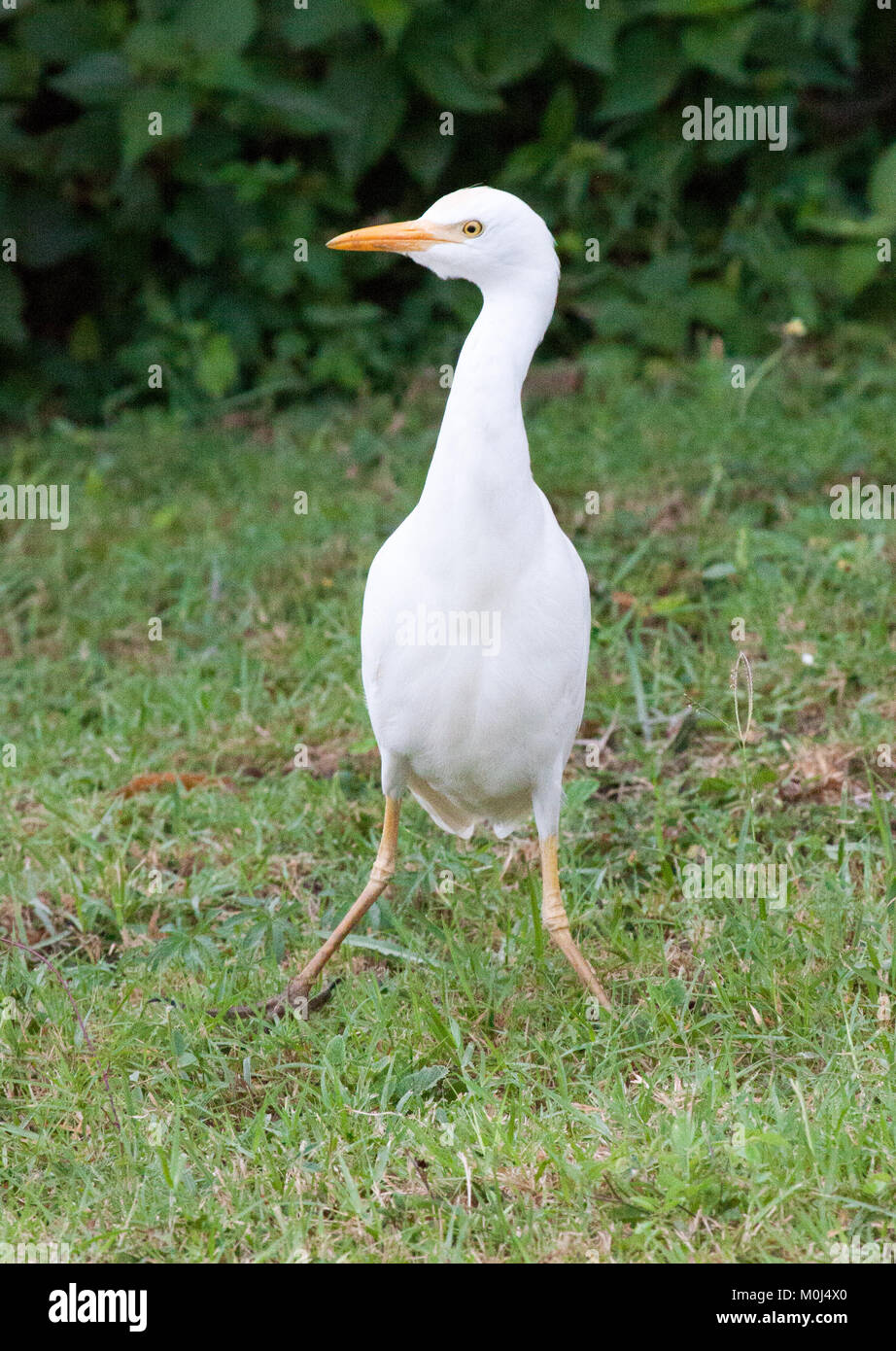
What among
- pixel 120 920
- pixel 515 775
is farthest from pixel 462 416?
pixel 120 920

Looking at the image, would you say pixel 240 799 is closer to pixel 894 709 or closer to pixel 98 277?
pixel 894 709

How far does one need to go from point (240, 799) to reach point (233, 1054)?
111cm

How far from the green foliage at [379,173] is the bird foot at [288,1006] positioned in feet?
12.4

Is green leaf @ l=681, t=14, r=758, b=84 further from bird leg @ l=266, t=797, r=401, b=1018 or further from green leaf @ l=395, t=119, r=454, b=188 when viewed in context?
bird leg @ l=266, t=797, r=401, b=1018

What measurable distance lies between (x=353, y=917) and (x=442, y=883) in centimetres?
38

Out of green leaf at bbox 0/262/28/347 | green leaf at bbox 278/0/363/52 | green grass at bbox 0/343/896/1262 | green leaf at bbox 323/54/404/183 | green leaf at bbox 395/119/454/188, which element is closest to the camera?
green grass at bbox 0/343/896/1262

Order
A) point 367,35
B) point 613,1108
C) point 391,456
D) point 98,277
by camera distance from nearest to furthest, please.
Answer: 1. point 613,1108
2. point 391,456
3. point 367,35
4. point 98,277

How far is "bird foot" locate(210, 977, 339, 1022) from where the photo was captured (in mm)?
3246

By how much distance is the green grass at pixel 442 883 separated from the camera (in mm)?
2650

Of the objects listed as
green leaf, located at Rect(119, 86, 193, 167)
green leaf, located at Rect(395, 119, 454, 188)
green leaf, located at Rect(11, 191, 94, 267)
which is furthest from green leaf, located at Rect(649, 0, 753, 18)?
green leaf, located at Rect(11, 191, 94, 267)

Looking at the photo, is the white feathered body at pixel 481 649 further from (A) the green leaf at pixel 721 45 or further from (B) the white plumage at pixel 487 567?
(A) the green leaf at pixel 721 45

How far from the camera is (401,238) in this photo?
3018 mm

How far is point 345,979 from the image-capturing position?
3426 mm

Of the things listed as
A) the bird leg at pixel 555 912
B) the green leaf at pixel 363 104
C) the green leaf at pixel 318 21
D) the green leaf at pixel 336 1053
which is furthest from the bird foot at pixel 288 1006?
the green leaf at pixel 318 21
